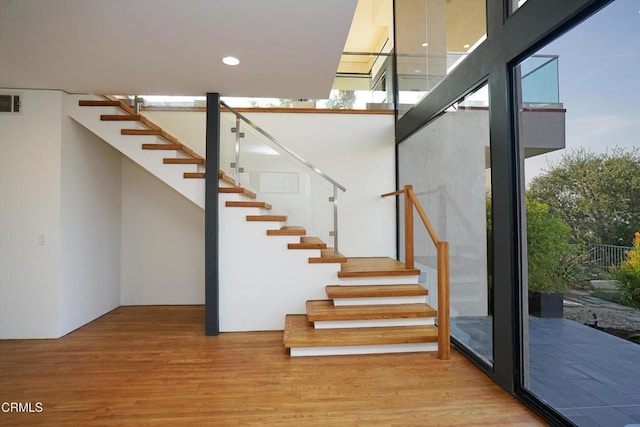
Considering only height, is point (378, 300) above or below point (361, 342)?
above

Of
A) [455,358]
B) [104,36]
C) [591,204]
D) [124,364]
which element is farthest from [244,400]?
[104,36]

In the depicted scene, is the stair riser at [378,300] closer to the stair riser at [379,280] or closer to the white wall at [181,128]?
the stair riser at [379,280]

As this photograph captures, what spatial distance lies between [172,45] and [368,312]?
10.2 ft

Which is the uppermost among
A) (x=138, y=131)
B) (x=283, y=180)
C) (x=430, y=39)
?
(x=430, y=39)

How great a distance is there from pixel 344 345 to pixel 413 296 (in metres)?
1.05

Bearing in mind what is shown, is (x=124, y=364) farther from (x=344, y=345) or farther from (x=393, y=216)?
(x=393, y=216)

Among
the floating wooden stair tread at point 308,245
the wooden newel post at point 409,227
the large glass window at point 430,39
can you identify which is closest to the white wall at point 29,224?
the floating wooden stair tread at point 308,245

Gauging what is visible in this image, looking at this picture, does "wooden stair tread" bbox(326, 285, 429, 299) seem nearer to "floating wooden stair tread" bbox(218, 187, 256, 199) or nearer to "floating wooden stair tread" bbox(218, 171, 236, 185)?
"floating wooden stair tread" bbox(218, 187, 256, 199)

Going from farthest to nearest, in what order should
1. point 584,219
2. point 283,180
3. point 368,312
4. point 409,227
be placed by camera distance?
point 283,180 → point 409,227 → point 368,312 → point 584,219

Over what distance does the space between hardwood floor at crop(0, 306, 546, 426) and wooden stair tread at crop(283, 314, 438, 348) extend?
0.45ft

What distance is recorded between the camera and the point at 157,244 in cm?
531

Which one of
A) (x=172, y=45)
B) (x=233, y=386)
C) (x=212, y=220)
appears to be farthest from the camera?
(x=212, y=220)

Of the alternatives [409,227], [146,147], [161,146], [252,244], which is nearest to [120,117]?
[146,147]

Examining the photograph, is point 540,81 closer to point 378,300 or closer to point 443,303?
point 443,303
